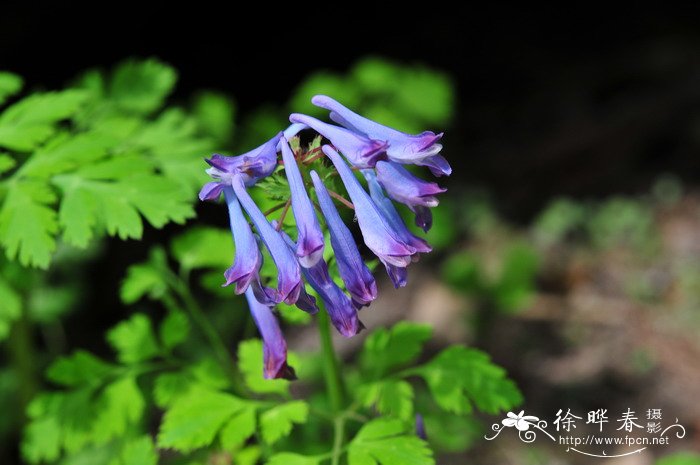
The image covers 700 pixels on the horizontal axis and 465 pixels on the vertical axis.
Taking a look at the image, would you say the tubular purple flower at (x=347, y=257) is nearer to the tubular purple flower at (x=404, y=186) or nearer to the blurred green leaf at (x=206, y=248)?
the tubular purple flower at (x=404, y=186)

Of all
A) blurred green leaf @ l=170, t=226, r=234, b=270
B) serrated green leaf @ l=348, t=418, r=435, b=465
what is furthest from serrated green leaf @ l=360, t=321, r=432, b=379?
blurred green leaf @ l=170, t=226, r=234, b=270

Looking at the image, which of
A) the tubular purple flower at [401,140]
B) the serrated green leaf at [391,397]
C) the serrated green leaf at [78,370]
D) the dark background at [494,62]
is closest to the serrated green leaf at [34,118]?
the serrated green leaf at [78,370]

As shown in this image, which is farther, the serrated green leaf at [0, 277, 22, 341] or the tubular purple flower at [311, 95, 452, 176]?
the serrated green leaf at [0, 277, 22, 341]

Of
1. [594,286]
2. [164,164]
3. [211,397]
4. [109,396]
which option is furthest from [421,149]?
[594,286]

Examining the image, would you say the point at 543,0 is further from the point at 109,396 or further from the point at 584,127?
the point at 109,396

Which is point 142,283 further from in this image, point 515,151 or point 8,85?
point 515,151

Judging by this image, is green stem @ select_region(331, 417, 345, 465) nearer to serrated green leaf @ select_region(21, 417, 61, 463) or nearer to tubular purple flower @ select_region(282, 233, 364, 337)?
tubular purple flower @ select_region(282, 233, 364, 337)

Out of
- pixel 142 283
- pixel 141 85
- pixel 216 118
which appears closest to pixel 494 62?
pixel 216 118
